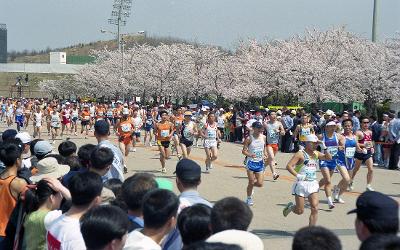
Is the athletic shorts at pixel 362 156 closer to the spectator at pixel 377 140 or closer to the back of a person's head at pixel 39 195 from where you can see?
the spectator at pixel 377 140

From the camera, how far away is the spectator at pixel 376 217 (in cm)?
390

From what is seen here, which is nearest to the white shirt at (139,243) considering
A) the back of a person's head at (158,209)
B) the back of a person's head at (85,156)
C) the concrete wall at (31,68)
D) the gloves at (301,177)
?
the back of a person's head at (158,209)

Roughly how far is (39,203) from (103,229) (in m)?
1.61

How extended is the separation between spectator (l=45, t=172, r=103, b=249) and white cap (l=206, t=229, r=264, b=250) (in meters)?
1.01

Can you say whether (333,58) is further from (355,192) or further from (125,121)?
(355,192)

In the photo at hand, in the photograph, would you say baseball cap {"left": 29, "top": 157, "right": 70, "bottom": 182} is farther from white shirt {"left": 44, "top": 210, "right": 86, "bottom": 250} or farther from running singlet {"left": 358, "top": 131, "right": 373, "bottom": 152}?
running singlet {"left": 358, "top": 131, "right": 373, "bottom": 152}

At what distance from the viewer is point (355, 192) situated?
1415 centimetres

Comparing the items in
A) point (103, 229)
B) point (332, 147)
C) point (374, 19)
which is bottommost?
point (332, 147)

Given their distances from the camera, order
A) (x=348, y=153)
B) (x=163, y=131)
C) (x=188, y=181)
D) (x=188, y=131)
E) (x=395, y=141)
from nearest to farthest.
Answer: (x=188, y=181), (x=348, y=153), (x=188, y=131), (x=163, y=131), (x=395, y=141)

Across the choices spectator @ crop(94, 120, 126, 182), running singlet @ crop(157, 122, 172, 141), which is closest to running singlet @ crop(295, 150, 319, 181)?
spectator @ crop(94, 120, 126, 182)

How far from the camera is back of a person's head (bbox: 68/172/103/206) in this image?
14.6 feet

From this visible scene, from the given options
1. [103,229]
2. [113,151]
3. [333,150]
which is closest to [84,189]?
[103,229]

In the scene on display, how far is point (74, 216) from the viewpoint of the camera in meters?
4.35

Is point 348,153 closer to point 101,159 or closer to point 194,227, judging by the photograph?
point 101,159
